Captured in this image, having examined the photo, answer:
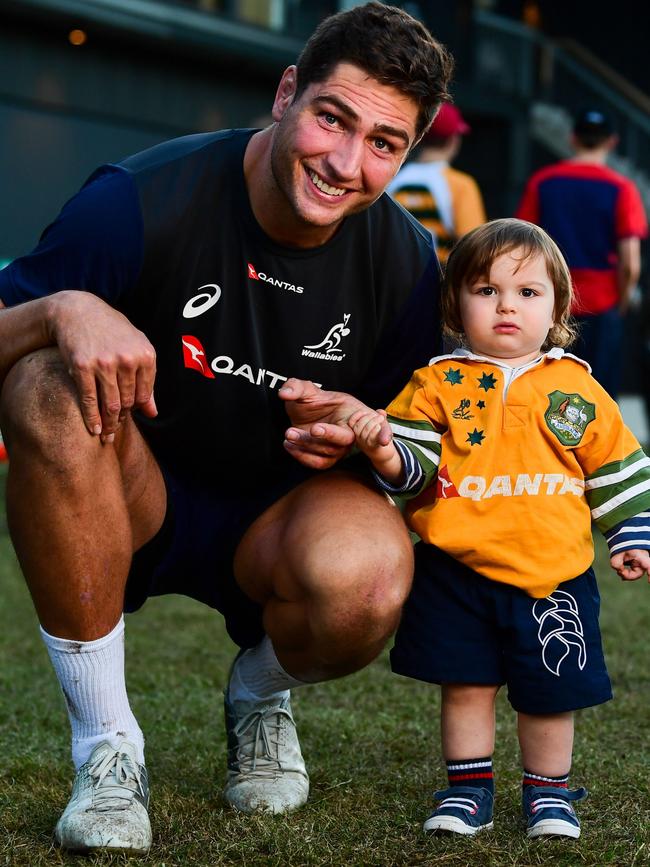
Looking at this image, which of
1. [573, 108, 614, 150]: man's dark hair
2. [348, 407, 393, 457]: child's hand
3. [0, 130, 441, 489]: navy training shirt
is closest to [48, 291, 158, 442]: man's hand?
[0, 130, 441, 489]: navy training shirt

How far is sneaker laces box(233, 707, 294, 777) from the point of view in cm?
259

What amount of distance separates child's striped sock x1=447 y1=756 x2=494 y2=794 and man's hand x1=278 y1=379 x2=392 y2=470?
0.60 m

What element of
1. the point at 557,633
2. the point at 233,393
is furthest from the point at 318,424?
the point at 557,633

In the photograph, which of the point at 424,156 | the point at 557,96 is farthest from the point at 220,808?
the point at 557,96

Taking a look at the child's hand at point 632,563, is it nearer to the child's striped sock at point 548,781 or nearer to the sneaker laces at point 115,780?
the child's striped sock at point 548,781

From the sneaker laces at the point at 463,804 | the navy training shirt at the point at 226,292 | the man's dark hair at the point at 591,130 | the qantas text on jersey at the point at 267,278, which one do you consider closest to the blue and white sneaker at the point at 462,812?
the sneaker laces at the point at 463,804

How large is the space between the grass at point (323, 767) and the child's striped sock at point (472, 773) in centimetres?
9

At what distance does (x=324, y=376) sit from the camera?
2666 mm

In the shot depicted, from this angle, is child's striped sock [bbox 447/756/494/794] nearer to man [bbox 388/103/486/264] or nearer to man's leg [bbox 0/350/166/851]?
man's leg [bbox 0/350/166/851]

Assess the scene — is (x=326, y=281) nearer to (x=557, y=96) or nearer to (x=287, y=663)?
(x=287, y=663)

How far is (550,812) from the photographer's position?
2.32 m

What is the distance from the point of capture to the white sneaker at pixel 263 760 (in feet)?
8.21

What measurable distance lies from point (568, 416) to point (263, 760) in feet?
2.96

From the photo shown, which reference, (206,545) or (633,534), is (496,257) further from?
(206,545)
